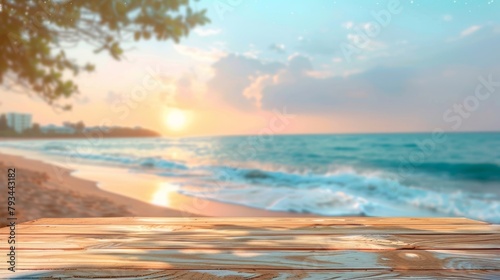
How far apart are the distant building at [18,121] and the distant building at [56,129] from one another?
0.19m

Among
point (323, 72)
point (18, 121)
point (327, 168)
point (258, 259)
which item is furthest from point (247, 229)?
point (323, 72)

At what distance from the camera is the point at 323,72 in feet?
26.7

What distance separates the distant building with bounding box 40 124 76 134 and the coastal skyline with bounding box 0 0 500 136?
50 cm

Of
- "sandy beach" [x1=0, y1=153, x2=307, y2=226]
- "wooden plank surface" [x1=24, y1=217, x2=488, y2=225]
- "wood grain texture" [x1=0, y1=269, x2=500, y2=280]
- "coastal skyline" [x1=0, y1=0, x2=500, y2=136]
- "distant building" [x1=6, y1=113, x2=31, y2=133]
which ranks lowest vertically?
"wood grain texture" [x1=0, y1=269, x2=500, y2=280]

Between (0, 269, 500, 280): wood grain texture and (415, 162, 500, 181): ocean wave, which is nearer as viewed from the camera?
(0, 269, 500, 280): wood grain texture

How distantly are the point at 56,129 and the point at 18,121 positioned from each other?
0.71 metres

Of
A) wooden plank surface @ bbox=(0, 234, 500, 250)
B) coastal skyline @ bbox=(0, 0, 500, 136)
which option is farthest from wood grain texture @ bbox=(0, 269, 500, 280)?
coastal skyline @ bbox=(0, 0, 500, 136)

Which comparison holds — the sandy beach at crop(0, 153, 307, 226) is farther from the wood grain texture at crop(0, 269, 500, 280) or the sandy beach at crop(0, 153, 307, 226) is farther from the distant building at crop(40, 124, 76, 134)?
the wood grain texture at crop(0, 269, 500, 280)

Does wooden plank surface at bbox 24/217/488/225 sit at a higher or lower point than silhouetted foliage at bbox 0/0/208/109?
lower

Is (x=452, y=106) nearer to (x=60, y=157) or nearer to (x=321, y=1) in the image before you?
(x=321, y=1)

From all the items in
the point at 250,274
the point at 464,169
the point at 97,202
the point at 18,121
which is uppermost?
the point at 18,121

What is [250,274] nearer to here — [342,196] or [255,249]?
[255,249]

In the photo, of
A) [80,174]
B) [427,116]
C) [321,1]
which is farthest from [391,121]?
[80,174]

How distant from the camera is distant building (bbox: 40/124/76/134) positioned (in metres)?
5.13
